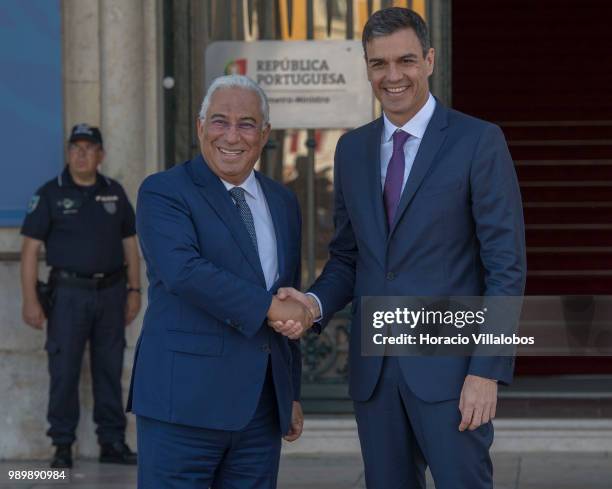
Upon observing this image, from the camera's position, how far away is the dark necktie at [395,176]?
446cm

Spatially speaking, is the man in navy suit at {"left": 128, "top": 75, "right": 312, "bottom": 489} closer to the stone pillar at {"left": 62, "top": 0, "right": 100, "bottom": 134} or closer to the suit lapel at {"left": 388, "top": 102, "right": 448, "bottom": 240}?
the suit lapel at {"left": 388, "top": 102, "right": 448, "bottom": 240}

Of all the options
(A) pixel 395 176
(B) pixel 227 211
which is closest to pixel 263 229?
(B) pixel 227 211

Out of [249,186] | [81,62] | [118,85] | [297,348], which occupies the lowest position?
[297,348]

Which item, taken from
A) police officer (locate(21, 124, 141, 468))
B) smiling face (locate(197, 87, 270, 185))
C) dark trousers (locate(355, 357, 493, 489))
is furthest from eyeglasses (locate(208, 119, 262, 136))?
police officer (locate(21, 124, 141, 468))

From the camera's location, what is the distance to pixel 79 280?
7.92 m

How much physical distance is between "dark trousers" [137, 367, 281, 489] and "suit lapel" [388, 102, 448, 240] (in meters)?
0.68

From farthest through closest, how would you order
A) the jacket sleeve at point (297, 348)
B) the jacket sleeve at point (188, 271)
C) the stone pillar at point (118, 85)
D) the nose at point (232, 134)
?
the stone pillar at point (118, 85), the jacket sleeve at point (297, 348), the nose at point (232, 134), the jacket sleeve at point (188, 271)

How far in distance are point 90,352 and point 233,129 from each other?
3920mm

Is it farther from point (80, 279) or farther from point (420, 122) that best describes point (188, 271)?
point (80, 279)

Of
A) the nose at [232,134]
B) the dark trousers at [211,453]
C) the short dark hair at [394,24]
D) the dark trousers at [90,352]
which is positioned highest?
the short dark hair at [394,24]

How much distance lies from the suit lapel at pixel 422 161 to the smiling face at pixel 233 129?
1.60ft

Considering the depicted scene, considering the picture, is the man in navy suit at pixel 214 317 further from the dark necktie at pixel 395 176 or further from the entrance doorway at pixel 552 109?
the entrance doorway at pixel 552 109

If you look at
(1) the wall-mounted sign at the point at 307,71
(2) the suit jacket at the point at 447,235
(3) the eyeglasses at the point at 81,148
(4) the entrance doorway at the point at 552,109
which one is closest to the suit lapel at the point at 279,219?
(2) the suit jacket at the point at 447,235

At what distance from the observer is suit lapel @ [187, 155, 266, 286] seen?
445 centimetres
